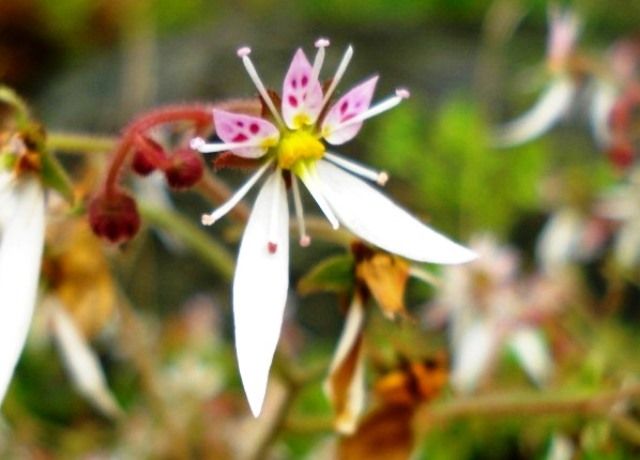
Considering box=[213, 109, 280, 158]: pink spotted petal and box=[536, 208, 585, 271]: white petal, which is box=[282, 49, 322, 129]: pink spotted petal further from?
box=[536, 208, 585, 271]: white petal

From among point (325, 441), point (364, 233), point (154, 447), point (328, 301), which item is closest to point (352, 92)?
point (364, 233)

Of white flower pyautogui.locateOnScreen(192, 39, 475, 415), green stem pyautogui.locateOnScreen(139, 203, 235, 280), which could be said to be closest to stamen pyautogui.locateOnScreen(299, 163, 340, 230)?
white flower pyautogui.locateOnScreen(192, 39, 475, 415)

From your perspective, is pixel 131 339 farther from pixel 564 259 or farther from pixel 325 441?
pixel 564 259

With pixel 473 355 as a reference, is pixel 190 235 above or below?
above

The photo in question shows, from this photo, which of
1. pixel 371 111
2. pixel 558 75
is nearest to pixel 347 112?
pixel 371 111

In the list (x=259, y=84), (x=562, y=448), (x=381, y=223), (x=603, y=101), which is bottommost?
(x=562, y=448)

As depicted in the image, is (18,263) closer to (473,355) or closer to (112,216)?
(112,216)

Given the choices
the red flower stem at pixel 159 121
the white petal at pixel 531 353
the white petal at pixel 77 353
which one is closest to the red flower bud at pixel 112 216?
the red flower stem at pixel 159 121
